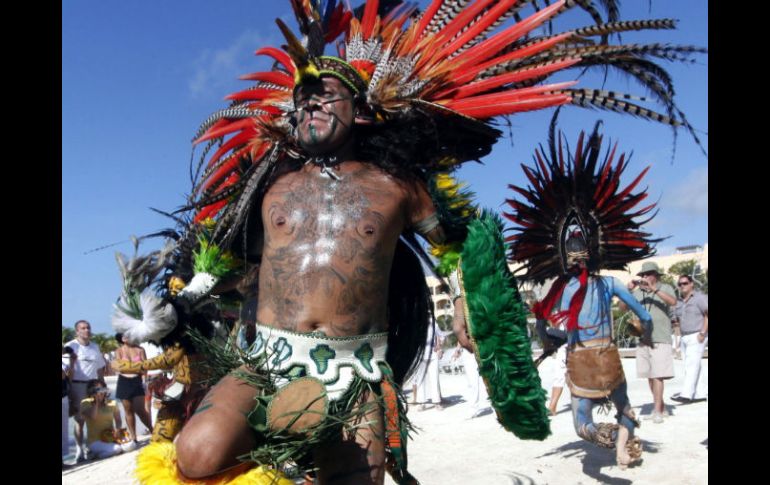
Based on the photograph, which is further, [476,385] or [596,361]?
[476,385]

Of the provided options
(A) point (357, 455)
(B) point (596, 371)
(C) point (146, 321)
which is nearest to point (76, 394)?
(C) point (146, 321)

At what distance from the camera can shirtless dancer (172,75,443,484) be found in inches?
104

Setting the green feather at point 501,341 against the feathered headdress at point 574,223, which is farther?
the feathered headdress at point 574,223

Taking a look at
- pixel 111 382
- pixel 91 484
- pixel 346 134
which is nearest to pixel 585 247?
pixel 346 134

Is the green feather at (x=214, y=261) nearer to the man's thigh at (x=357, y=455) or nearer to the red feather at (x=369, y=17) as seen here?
the man's thigh at (x=357, y=455)

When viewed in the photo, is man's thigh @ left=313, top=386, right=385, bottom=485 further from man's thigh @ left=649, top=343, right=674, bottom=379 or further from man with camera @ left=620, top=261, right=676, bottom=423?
man's thigh @ left=649, top=343, right=674, bottom=379

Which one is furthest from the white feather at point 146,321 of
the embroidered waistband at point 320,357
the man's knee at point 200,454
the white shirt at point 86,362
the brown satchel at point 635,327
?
the white shirt at point 86,362

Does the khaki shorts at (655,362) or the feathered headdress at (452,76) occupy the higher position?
the feathered headdress at (452,76)

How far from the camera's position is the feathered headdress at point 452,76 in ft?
10.2

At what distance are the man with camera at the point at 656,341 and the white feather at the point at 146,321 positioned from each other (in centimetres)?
523

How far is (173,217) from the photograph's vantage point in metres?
3.71
